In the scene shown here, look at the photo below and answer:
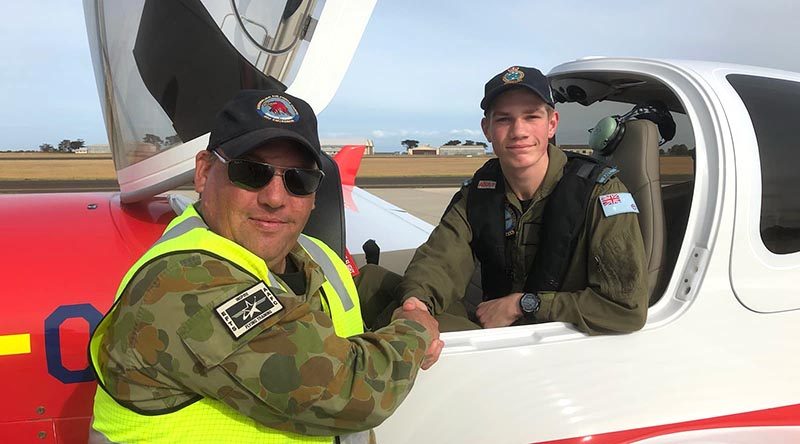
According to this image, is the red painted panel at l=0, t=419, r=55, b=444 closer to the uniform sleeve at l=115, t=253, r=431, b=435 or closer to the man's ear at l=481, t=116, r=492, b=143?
the uniform sleeve at l=115, t=253, r=431, b=435

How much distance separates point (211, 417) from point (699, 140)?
5.41 feet

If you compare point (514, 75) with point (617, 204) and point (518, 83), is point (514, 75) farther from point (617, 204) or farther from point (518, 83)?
point (617, 204)

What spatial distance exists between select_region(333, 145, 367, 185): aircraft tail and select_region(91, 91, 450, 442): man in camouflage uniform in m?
2.98

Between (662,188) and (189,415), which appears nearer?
(189,415)

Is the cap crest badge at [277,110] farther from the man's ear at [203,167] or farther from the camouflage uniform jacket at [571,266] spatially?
the camouflage uniform jacket at [571,266]

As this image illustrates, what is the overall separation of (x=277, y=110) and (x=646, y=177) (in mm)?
1367

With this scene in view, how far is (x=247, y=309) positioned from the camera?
1008 mm

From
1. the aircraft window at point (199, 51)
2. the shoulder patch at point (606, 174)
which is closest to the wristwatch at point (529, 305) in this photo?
the shoulder patch at point (606, 174)

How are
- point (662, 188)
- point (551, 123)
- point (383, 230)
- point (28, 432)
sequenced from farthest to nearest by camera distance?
point (383, 230) → point (662, 188) → point (551, 123) → point (28, 432)

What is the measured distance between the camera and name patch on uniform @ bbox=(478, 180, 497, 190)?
2.11 metres

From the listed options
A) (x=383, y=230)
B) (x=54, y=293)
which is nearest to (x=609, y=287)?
(x=54, y=293)

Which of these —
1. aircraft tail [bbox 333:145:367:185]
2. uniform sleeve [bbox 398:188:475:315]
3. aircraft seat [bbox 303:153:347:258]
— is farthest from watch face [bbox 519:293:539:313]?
aircraft tail [bbox 333:145:367:185]

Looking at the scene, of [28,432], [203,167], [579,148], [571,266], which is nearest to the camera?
[203,167]

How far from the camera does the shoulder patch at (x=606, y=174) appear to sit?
182 centimetres
